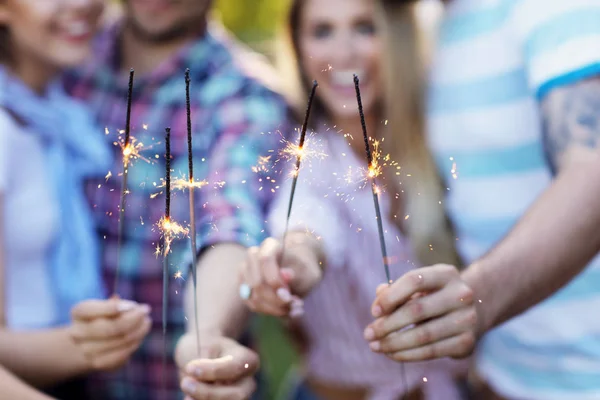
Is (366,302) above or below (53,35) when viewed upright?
below

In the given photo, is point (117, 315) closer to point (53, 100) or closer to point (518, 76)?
point (53, 100)

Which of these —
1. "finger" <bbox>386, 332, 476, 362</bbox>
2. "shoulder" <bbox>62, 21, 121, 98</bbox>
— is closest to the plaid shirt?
"shoulder" <bbox>62, 21, 121, 98</bbox>

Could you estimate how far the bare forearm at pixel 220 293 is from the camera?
338 mm

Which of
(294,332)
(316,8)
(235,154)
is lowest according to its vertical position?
(294,332)

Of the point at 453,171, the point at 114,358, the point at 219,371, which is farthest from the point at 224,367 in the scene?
the point at 453,171

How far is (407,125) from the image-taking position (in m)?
0.39

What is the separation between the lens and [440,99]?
417 mm

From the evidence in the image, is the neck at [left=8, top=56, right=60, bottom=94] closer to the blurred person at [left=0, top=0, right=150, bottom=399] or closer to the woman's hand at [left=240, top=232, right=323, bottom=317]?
the blurred person at [left=0, top=0, right=150, bottom=399]

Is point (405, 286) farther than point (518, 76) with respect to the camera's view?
No

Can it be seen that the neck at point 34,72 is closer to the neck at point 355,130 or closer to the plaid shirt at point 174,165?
the plaid shirt at point 174,165

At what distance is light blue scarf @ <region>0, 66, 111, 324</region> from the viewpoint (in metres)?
0.44

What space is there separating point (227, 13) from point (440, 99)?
0.26 m

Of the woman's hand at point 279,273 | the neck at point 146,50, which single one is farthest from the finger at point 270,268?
Result: the neck at point 146,50

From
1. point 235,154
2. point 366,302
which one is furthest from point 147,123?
point 366,302
